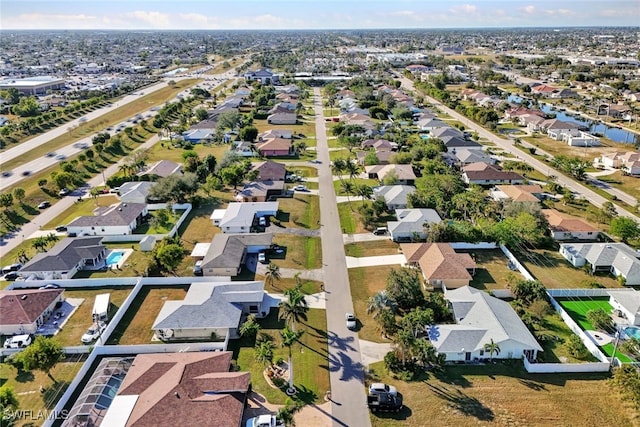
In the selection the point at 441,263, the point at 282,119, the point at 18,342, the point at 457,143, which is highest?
the point at 457,143

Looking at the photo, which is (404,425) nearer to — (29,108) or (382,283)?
(382,283)

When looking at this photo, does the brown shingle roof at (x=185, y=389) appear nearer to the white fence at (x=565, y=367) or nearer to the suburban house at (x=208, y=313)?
the suburban house at (x=208, y=313)

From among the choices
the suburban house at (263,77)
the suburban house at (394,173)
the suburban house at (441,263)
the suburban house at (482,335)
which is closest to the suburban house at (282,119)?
the suburban house at (394,173)

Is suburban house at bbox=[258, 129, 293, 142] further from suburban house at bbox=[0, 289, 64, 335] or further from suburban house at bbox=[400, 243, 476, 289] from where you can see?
suburban house at bbox=[0, 289, 64, 335]

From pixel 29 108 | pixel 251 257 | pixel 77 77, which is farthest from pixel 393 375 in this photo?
pixel 77 77

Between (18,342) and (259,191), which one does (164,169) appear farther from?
(18,342)

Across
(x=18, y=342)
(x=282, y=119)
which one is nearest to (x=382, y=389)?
(x=18, y=342)

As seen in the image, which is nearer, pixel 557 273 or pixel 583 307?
pixel 583 307
